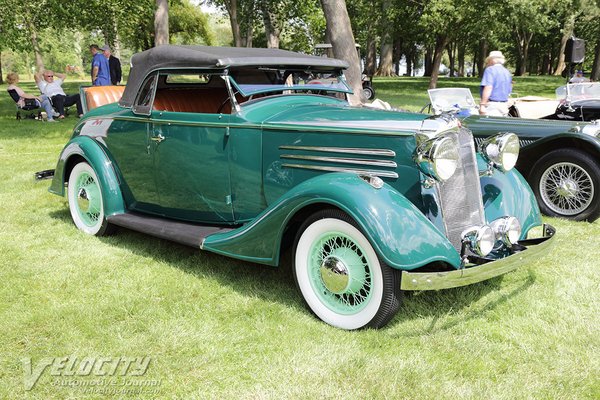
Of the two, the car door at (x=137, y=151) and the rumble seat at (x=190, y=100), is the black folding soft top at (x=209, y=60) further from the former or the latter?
the rumble seat at (x=190, y=100)

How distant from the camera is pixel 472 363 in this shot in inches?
112

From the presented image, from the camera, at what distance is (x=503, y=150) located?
373cm

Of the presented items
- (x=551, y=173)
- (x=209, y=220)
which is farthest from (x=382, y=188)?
(x=551, y=173)

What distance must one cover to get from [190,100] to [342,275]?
272 cm

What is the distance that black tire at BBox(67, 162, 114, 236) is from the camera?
499 centimetres

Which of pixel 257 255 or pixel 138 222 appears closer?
pixel 257 255

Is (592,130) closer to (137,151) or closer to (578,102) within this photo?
(578,102)

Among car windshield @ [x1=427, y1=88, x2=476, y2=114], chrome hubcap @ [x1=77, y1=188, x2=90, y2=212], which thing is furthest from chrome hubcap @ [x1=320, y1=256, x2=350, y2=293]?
car windshield @ [x1=427, y1=88, x2=476, y2=114]

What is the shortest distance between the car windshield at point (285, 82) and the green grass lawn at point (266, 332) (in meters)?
1.44

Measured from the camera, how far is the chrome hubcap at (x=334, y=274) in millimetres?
3160

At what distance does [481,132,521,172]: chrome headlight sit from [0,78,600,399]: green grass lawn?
87 centimetres

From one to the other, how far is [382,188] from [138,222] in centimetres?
235

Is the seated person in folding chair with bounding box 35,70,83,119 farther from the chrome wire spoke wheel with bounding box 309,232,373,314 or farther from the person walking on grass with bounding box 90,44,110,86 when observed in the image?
the chrome wire spoke wheel with bounding box 309,232,373,314

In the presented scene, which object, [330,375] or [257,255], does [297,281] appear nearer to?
[257,255]
